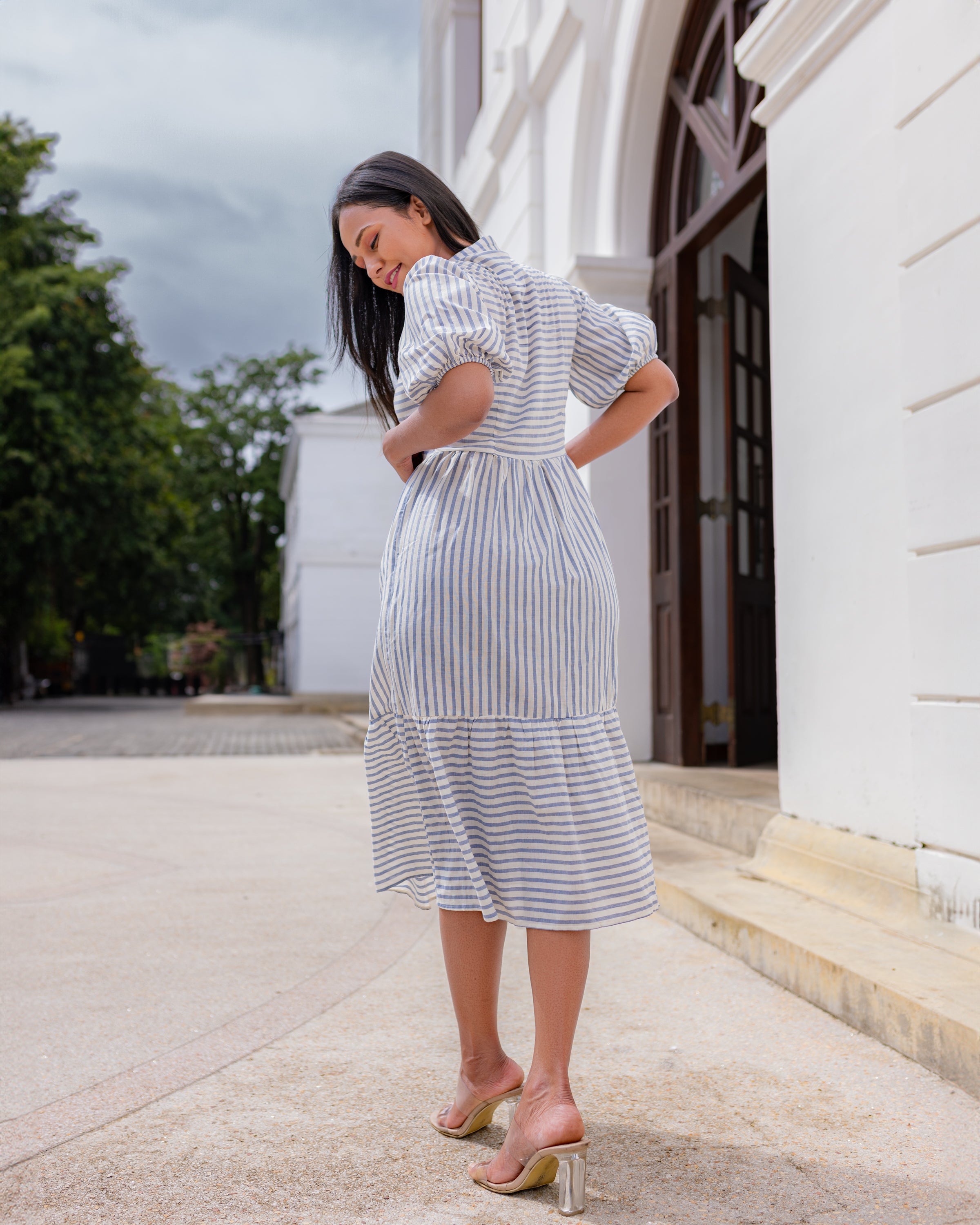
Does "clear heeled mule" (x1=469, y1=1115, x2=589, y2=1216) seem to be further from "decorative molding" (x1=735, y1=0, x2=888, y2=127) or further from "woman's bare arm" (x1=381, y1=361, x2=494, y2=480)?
"decorative molding" (x1=735, y1=0, x2=888, y2=127)

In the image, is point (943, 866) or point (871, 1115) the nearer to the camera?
point (871, 1115)

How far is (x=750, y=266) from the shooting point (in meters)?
7.39

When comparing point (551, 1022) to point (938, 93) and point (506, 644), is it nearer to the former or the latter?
point (506, 644)

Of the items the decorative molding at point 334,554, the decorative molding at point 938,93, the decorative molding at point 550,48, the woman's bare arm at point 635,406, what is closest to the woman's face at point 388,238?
the woman's bare arm at point 635,406

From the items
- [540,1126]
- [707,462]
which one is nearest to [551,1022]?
[540,1126]

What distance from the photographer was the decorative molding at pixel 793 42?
3.56 m

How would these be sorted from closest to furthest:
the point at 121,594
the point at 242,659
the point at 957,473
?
1. the point at 957,473
2. the point at 121,594
3. the point at 242,659

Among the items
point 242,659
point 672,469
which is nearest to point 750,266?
point 672,469

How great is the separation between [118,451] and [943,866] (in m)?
23.1

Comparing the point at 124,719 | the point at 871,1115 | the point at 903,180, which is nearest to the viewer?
the point at 871,1115

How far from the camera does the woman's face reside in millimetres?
1878

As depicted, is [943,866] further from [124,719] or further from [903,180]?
[124,719]

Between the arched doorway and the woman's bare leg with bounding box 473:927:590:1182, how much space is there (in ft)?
13.9

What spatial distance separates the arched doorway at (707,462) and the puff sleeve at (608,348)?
394 cm
